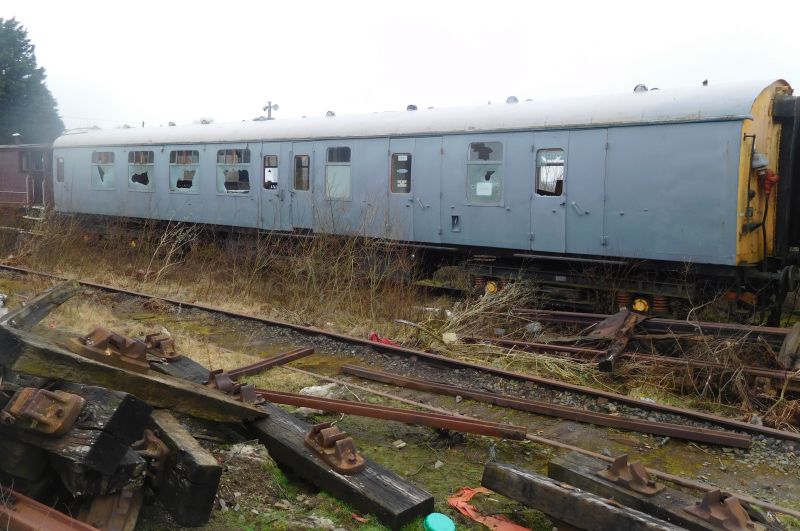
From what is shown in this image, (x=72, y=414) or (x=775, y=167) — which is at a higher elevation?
(x=775, y=167)

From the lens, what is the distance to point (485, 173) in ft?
33.8

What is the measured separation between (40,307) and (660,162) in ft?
24.3

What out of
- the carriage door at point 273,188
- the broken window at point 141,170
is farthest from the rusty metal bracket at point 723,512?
the broken window at point 141,170

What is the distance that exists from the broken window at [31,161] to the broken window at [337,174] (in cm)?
1213

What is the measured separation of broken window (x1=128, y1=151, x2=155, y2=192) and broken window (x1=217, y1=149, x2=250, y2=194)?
241cm

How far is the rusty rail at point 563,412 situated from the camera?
4.79 m

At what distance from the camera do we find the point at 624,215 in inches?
356

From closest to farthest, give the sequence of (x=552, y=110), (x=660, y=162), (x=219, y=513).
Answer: (x=219, y=513)
(x=660, y=162)
(x=552, y=110)

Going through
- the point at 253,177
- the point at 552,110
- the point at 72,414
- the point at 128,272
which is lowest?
the point at 128,272

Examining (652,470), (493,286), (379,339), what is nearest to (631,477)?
(652,470)

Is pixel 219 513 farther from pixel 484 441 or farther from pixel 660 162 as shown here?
pixel 660 162

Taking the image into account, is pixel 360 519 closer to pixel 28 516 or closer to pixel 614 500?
pixel 614 500

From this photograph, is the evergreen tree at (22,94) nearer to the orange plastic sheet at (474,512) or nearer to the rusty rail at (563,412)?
the rusty rail at (563,412)

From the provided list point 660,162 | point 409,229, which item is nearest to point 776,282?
point 660,162
